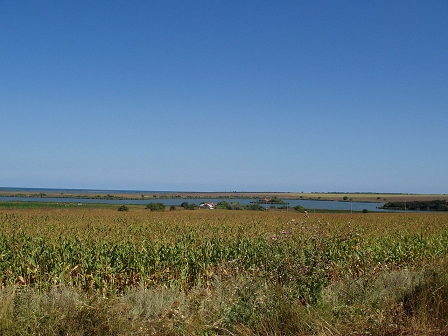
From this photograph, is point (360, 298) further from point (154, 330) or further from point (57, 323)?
point (57, 323)

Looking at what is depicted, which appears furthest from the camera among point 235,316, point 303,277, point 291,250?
point 291,250

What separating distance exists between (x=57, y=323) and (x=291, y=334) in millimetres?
3180

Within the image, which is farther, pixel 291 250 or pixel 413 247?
pixel 413 247

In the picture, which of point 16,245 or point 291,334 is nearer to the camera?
point 291,334

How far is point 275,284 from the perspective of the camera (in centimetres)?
691

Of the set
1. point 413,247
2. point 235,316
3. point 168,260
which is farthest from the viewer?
point 413,247

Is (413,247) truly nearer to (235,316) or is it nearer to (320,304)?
(320,304)

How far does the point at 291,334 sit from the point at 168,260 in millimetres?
6682

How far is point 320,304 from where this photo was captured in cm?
614

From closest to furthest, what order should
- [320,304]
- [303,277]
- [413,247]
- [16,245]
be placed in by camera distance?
[320,304], [303,277], [16,245], [413,247]

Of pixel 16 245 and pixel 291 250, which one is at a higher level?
pixel 291 250

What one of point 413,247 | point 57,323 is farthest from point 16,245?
point 413,247

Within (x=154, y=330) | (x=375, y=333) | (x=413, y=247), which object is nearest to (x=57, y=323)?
(x=154, y=330)

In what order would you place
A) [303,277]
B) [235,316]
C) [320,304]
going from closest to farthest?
[235,316] → [320,304] → [303,277]
